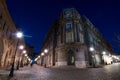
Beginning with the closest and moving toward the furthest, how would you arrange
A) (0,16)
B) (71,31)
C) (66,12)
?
(0,16)
(71,31)
(66,12)

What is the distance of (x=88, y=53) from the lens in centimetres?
3041

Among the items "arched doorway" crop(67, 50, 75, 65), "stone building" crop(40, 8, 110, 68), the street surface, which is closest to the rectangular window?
"stone building" crop(40, 8, 110, 68)

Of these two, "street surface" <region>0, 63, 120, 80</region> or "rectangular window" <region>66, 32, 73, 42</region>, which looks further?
"rectangular window" <region>66, 32, 73, 42</region>

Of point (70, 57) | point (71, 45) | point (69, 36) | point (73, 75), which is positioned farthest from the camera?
point (69, 36)

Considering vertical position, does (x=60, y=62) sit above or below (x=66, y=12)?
below

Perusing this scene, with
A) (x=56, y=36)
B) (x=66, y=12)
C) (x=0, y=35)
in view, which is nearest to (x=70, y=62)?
(x=56, y=36)

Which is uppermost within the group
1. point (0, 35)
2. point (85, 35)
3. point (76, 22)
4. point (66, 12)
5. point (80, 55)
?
point (66, 12)

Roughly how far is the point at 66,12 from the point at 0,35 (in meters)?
21.6

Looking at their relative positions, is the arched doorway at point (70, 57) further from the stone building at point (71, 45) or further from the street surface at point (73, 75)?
the street surface at point (73, 75)

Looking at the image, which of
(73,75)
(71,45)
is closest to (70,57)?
(71,45)

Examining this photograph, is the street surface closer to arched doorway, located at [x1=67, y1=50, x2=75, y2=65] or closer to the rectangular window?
arched doorway, located at [x1=67, y1=50, x2=75, y2=65]

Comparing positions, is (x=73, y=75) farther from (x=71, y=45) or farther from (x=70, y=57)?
(x=70, y=57)

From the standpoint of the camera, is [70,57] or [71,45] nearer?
[71,45]

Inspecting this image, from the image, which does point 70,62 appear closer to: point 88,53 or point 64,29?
point 88,53
